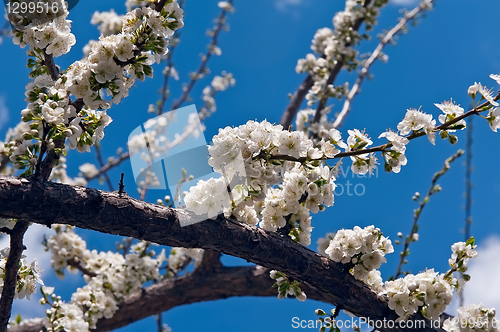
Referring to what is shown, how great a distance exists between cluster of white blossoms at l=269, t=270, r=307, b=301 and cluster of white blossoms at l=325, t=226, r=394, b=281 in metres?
0.27

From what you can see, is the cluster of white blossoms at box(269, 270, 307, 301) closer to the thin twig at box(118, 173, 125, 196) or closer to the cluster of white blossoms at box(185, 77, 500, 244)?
the cluster of white blossoms at box(185, 77, 500, 244)

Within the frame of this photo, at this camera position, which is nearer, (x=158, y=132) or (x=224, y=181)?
(x=224, y=181)

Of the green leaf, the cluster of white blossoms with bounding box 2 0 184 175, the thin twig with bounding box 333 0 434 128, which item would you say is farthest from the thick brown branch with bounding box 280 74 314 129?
the cluster of white blossoms with bounding box 2 0 184 175

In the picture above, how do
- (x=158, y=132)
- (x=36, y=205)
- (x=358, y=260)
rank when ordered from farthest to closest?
1. (x=158, y=132)
2. (x=358, y=260)
3. (x=36, y=205)

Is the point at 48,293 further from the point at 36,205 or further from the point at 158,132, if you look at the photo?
the point at 158,132

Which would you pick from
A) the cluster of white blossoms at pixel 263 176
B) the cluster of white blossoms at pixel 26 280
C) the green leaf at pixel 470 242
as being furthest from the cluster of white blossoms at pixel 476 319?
the cluster of white blossoms at pixel 26 280

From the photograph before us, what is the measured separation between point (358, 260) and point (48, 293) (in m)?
2.16

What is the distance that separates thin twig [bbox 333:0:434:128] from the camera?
458cm

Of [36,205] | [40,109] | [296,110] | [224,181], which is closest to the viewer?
[36,205]

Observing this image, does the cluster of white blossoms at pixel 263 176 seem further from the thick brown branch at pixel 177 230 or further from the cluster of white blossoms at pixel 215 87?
the cluster of white blossoms at pixel 215 87

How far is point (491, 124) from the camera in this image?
2.01 metres

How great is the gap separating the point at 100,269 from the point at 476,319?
3.22 m

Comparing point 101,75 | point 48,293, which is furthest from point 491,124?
point 48,293

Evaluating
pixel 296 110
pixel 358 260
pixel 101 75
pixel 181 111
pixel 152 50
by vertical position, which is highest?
pixel 181 111
